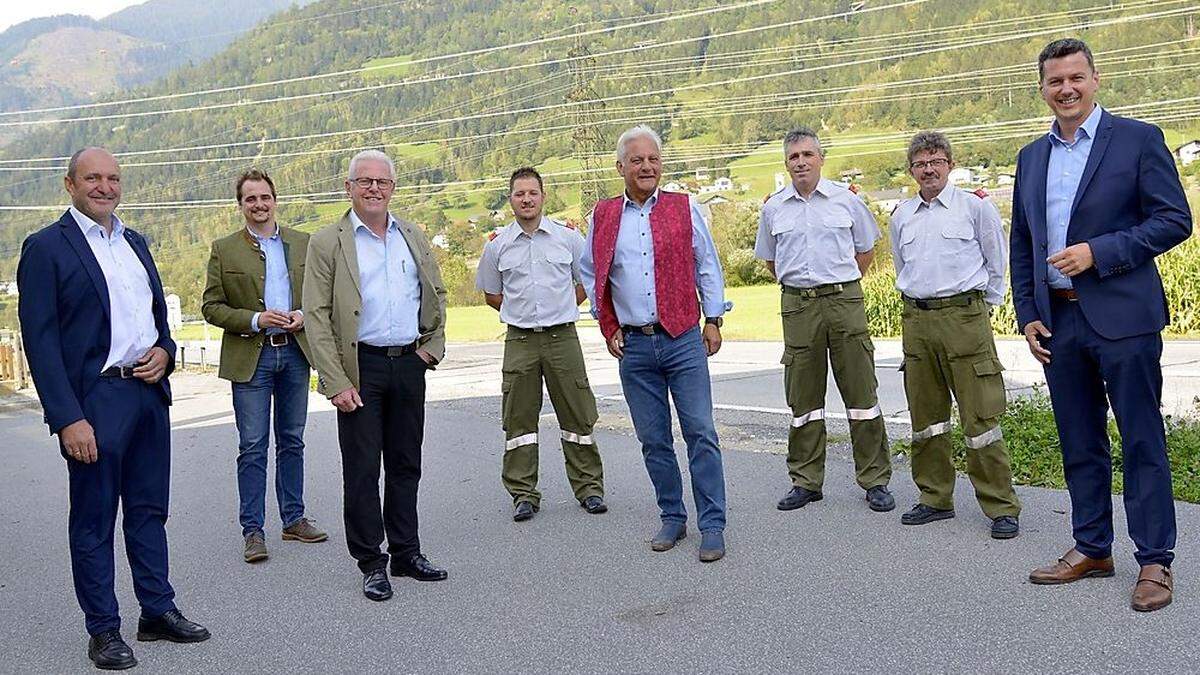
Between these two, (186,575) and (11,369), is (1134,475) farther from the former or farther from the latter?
(11,369)

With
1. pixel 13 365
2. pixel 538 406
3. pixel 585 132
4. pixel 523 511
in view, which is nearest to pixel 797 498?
pixel 523 511

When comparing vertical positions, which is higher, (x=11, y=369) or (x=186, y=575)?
(x=186, y=575)

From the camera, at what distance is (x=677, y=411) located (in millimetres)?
6699

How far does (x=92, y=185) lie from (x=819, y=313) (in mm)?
4232

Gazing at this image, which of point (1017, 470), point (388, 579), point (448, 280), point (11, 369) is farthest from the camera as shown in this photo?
point (448, 280)

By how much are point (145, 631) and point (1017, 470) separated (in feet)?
18.0

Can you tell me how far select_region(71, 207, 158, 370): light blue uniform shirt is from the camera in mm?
5234

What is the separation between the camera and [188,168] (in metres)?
122

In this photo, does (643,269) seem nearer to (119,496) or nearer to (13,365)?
(119,496)

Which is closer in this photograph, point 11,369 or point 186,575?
point 186,575

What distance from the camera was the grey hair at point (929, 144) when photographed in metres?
6.74

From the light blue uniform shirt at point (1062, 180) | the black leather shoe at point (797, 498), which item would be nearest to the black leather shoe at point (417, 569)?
the black leather shoe at point (797, 498)

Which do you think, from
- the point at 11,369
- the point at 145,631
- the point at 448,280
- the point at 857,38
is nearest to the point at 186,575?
the point at 145,631

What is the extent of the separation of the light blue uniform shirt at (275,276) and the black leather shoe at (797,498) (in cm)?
332
